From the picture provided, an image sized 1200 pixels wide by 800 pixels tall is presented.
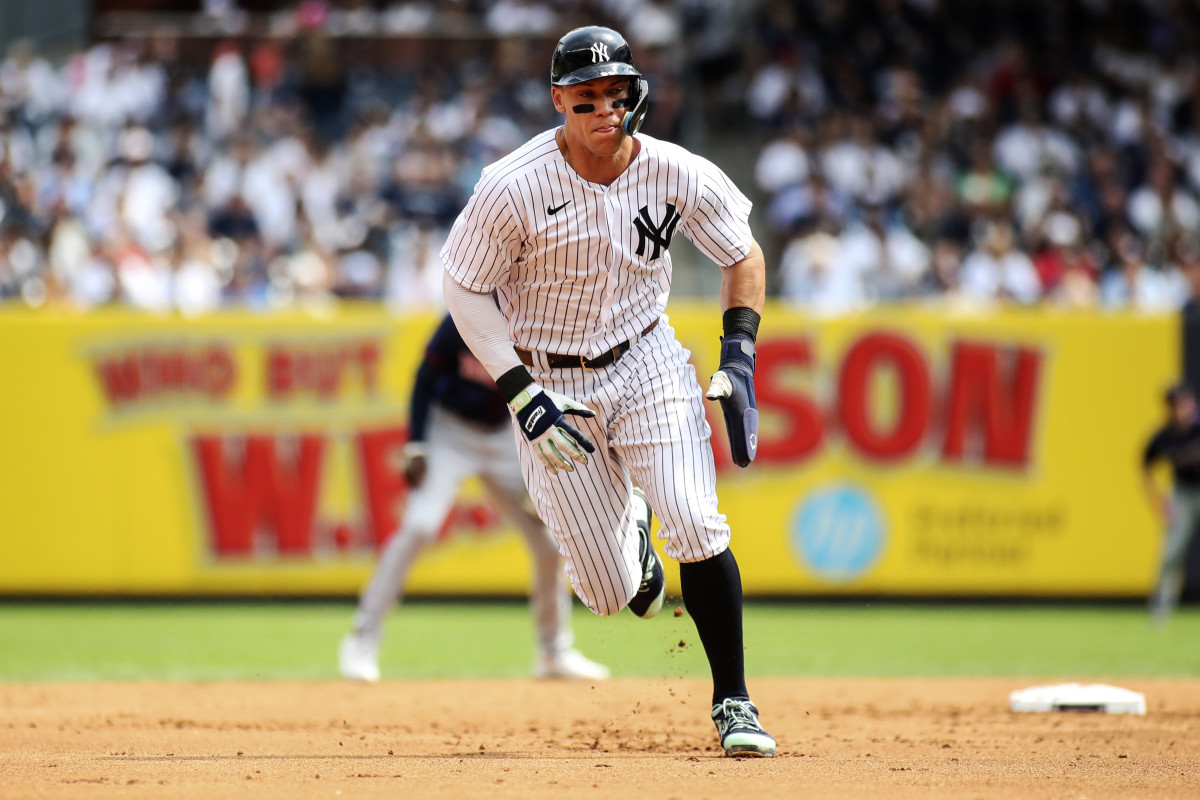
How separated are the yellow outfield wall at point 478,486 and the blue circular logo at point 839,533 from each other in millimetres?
18

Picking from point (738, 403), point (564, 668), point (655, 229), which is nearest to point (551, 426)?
point (738, 403)

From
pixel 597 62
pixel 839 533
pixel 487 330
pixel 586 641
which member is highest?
pixel 597 62

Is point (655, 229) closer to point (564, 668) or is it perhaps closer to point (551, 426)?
point (551, 426)

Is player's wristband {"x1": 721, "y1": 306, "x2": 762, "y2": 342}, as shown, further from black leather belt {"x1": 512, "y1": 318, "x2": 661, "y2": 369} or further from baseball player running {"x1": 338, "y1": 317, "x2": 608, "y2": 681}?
baseball player running {"x1": 338, "y1": 317, "x2": 608, "y2": 681}

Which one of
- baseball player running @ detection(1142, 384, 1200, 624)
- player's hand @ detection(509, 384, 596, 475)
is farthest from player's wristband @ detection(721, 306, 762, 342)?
baseball player running @ detection(1142, 384, 1200, 624)

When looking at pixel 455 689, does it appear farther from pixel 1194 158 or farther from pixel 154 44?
pixel 1194 158

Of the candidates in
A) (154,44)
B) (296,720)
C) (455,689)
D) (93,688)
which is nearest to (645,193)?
(296,720)

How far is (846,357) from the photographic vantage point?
39.4 ft

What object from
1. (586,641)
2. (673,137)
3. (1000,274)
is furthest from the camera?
(673,137)

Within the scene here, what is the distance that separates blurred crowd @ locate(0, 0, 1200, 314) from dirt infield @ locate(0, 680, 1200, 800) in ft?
19.1

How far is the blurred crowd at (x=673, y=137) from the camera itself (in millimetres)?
13180

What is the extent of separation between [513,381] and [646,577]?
0.94m

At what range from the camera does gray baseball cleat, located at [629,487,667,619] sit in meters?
5.26

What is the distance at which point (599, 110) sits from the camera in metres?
4.69
